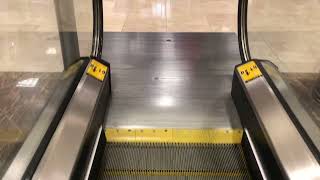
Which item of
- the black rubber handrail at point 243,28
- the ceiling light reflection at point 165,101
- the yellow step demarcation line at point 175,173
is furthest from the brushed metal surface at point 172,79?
the yellow step demarcation line at point 175,173

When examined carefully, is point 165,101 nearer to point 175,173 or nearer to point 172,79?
point 172,79

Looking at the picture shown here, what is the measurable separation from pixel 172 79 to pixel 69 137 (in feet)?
4.07

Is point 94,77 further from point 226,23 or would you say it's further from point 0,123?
point 226,23

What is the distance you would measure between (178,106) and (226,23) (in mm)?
2872

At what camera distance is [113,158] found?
81.7 inches

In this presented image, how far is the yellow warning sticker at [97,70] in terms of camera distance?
7.60 ft

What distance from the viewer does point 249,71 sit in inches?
91.6

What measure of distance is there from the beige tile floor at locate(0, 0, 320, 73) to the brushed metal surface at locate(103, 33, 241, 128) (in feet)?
1.16

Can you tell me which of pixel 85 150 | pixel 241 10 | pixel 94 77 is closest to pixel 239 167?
pixel 85 150

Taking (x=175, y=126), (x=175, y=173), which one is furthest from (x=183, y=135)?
(x=175, y=173)

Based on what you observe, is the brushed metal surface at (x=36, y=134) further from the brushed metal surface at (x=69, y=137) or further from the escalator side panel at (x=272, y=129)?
the escalator side panel at (x=272, y=129)

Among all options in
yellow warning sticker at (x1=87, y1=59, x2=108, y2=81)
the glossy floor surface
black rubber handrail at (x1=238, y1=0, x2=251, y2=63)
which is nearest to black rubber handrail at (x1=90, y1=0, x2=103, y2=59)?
yellow warning sticker at (x1=87, y1=59, x2=108, y2=81)

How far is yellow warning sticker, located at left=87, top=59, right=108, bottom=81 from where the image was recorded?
2.32 metres

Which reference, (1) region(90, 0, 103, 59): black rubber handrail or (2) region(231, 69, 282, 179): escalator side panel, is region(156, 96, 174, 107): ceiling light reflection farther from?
(1) region(90, 0, 103, 59): black rubber handrail
